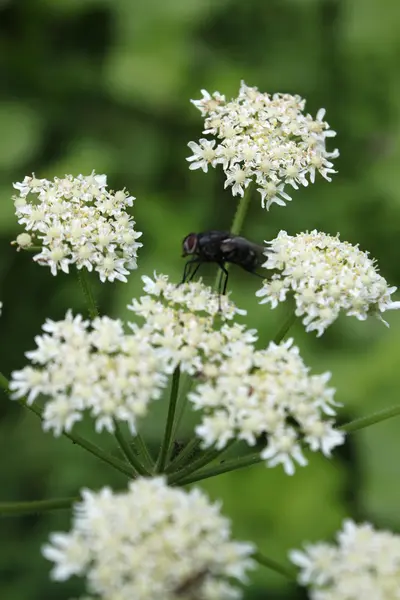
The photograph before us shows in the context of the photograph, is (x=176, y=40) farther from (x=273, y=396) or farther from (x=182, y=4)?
(x=273, y=396)

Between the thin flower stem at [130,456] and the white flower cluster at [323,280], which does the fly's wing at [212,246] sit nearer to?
the white flower cluster at [323,280]

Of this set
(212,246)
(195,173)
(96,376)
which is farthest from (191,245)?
(195,173)

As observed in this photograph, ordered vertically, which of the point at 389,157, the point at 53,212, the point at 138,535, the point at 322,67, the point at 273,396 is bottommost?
the point at 138,535

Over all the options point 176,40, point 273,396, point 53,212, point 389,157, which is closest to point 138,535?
point 273,396

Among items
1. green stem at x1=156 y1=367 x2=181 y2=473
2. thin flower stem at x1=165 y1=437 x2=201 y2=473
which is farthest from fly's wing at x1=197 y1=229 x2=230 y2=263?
thin flower stem at x1=165 y1=437 x2=201 y2=473

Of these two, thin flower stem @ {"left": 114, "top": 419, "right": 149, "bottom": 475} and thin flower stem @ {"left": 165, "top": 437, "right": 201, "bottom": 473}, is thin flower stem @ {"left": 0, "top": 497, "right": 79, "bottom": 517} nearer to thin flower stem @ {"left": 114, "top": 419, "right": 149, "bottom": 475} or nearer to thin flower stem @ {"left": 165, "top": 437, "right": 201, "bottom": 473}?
thin flower stem @ {"left": 114, "top": 419, "right": 149, "bottom": 475}

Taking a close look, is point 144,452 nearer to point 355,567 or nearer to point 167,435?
point 167,435
